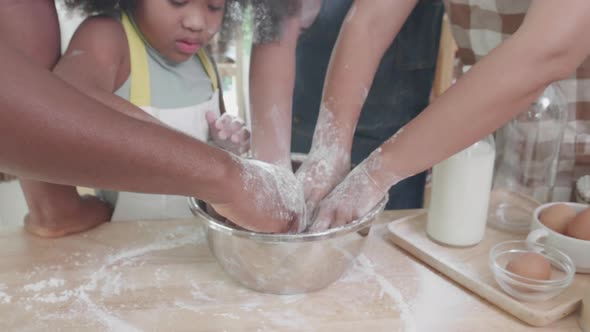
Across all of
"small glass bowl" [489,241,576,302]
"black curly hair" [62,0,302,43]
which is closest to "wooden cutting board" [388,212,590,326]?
"small glass bowl" [489,241,576,302]

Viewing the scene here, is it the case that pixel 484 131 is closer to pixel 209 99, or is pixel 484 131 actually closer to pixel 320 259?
pixel 320 259

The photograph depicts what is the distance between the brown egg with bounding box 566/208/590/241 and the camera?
2.22 ft

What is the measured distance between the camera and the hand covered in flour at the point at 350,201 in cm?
65

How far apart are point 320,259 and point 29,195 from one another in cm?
49

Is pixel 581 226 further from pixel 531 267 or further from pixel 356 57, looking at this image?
pixel 356 57

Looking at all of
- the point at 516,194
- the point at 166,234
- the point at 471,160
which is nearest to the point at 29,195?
the point at 166,234

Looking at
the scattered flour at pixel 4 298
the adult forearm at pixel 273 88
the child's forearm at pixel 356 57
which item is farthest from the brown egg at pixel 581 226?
the scattered flour at pixel 4 298

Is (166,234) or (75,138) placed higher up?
(75,138)

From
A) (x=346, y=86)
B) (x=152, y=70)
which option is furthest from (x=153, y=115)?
(x=346, y=86)

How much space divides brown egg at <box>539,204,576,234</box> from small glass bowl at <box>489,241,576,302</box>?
5 cm

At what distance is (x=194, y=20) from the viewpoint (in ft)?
2.86

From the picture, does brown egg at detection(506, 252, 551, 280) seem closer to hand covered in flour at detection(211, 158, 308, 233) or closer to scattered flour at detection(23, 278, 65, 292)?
hand covered in flour at detection(211, 158, 308, 233)

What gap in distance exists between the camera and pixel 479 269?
68cm

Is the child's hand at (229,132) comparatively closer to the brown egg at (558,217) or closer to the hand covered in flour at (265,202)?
the hand covered in flour at (265,202)
